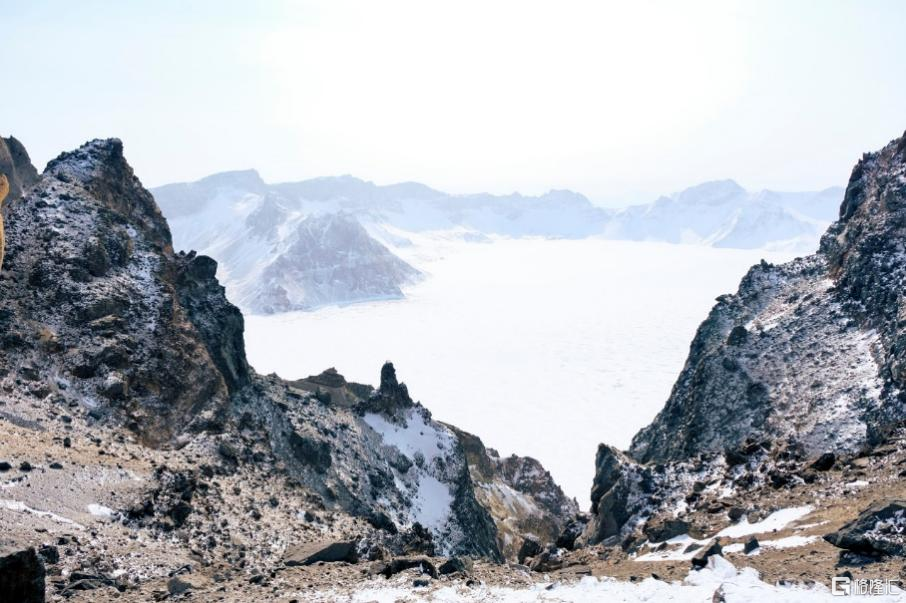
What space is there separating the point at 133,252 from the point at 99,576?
34447mm

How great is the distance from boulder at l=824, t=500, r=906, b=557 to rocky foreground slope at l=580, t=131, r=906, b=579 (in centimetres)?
5

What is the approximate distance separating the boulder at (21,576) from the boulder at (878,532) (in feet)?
70.9

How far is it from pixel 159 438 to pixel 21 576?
27.1 meters

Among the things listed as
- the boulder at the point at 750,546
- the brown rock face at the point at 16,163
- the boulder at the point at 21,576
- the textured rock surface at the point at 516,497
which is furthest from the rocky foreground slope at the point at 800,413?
the brown rock face at the point at 16,163

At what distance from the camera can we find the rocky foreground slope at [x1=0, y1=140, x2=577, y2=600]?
997 inches

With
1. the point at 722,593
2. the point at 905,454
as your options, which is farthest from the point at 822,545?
the point at 905,454

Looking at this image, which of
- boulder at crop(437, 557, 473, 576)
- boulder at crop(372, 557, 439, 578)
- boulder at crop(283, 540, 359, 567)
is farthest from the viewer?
boulder at crop(283, 540, 359, 567)

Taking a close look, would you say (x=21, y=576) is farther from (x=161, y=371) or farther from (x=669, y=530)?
(x=161, y=371)

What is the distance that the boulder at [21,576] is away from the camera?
15508 mm

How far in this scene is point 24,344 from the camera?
4025 centimetres

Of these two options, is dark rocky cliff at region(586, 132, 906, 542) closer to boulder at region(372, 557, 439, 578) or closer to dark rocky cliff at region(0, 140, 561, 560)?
dark rocky cliff at region(0, 140, 561, 560)

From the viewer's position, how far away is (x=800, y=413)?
153ft

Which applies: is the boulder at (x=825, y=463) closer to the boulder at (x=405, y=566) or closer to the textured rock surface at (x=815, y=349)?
the textured rock surface at (x=815, y=349)

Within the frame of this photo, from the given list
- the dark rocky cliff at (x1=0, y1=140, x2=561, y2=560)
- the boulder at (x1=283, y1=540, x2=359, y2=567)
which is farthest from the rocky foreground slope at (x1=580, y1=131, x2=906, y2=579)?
the dark rocky cliff at (x1=0, y1=140, x2=561, y2=560)
